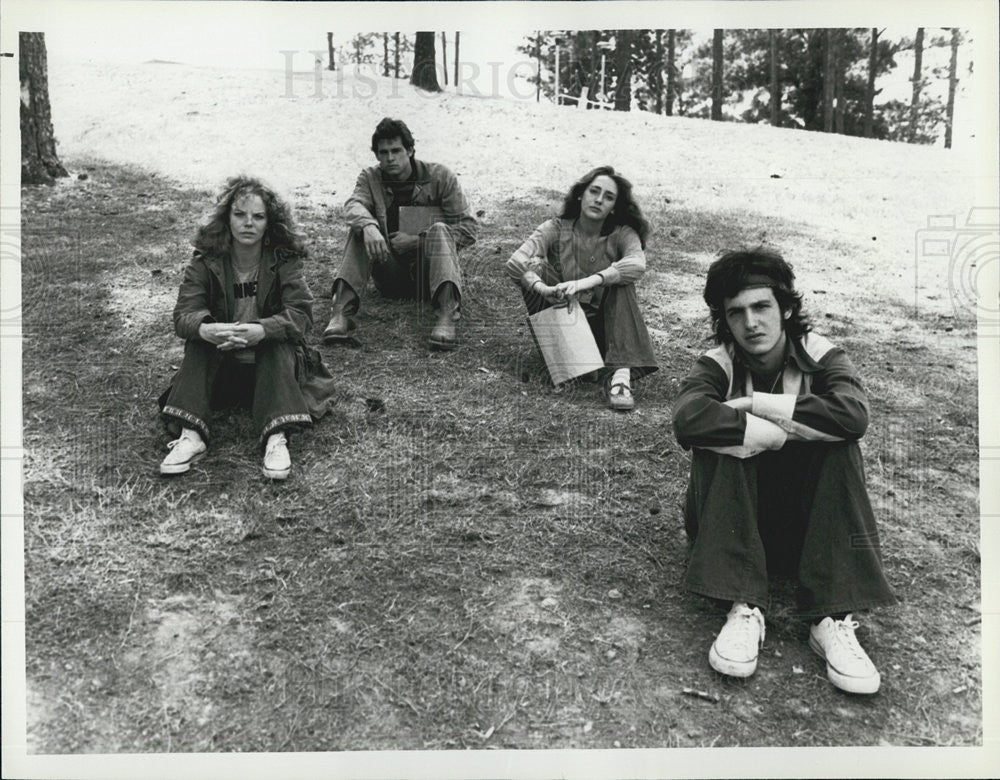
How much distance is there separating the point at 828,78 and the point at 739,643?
2.98 meters

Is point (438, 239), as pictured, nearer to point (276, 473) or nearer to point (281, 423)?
point (281, 423)

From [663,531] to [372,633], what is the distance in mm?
984

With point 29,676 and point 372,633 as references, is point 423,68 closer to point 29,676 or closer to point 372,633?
point 372,633

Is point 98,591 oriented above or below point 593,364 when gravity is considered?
below

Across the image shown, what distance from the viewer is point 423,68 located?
3.31 meters

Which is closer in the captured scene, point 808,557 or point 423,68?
point 808,557

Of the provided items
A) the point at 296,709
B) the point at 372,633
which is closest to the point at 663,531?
the point at 372,633

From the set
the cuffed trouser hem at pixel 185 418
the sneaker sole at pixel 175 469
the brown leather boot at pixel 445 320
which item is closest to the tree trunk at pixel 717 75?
the brown leather boot at pixel 445 320

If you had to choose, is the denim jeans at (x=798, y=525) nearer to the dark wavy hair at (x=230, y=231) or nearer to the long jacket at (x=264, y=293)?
the long jacket at (x=264, y=293)

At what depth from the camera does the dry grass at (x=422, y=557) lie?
227cm

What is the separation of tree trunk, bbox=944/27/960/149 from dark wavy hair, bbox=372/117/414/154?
83.1 inches

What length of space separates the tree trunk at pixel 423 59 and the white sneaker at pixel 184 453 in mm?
1568

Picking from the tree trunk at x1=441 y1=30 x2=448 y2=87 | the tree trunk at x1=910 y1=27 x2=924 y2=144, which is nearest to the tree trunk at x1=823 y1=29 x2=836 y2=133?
the tree trunk at x1=910 y1=27 x2=924 y2=144

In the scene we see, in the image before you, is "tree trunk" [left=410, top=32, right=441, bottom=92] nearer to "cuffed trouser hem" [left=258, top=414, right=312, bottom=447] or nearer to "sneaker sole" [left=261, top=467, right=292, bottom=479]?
"cuffed trouser hem" [left=258, top=414, right=312, bottom=447]
